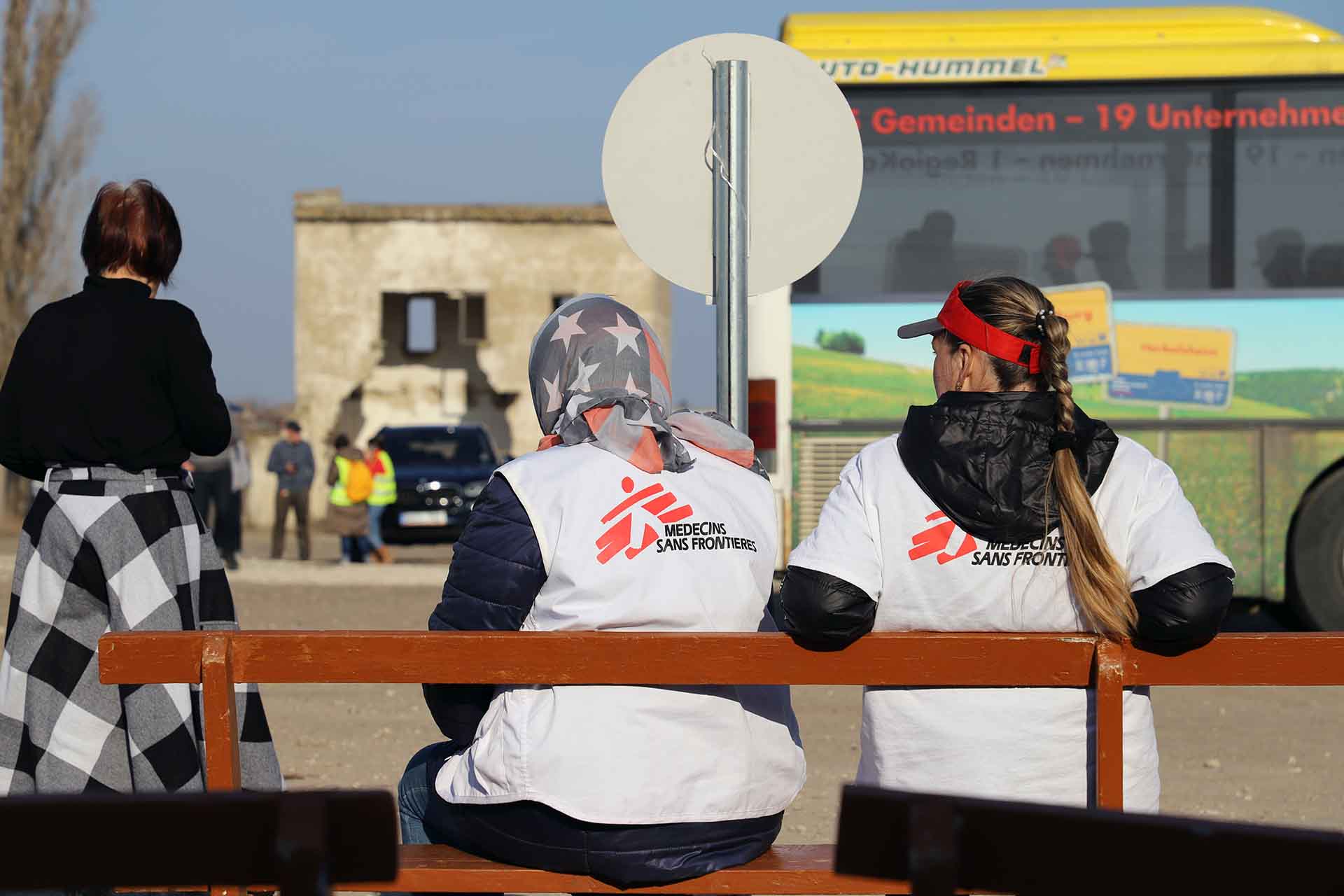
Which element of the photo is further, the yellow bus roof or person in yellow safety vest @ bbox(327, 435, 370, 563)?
person in yellow safety vest @ bbox(327, 435, 370, 563)

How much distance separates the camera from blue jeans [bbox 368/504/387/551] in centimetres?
2044

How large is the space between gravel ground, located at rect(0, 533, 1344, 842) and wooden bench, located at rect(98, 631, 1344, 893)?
2910 mm

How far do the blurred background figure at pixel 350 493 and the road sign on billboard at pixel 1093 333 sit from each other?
10.7 metres

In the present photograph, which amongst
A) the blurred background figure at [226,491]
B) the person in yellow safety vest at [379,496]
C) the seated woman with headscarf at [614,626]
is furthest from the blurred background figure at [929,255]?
the person in yellow safety vest at [379,496]

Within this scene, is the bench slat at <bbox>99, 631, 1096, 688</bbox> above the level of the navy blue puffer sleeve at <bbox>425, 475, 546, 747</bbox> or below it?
below

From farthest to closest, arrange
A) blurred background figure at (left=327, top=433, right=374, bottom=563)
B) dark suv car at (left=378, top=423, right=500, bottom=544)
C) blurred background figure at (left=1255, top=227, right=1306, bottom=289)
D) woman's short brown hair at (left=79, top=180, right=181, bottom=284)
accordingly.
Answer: dark suv car at (left=378, top=423, right=500, bottom=544), blurred background figure at (left=327, top=433, right=374, bottom=563), blurred background figure at (left=1255, top=227, right=1306, bottom=289), woman's short brown hair at (left=79, top=180, right=181, bottom=284)

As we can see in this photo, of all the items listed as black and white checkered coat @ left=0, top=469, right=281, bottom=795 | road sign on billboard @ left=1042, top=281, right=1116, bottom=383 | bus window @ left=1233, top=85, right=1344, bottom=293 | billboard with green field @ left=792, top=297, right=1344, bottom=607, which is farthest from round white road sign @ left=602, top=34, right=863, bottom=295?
bus window @ left=1233, top=85, right=1344, bottom=293

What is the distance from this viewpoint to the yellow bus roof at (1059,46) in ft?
36.2

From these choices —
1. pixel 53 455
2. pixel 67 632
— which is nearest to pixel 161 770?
pixel 67 632

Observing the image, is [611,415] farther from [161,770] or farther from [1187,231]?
[1187,231]

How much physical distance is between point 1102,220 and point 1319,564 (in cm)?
246

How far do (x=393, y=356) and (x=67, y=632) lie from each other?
1537 inches

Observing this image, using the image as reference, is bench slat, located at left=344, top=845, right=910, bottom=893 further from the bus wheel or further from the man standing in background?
the man standing in background

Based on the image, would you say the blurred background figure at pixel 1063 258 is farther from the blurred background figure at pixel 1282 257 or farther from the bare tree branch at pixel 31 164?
the bare tree branch at pixel 31 164
